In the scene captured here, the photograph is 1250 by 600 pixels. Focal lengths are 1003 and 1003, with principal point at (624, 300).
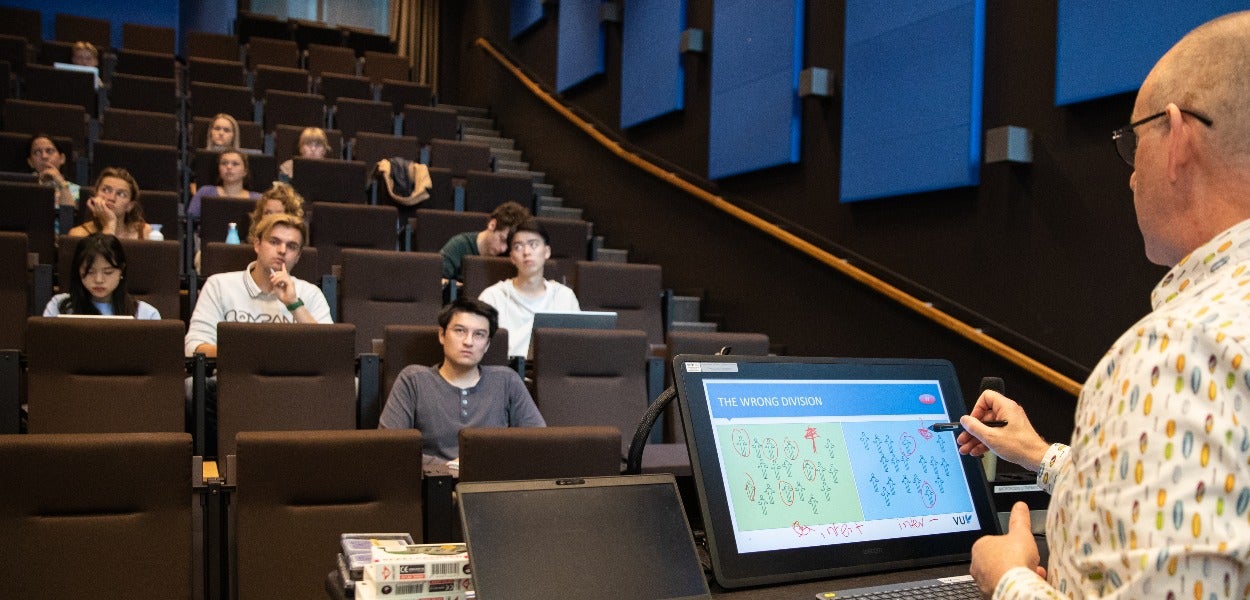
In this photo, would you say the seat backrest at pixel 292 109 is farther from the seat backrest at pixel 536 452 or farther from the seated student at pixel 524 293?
the seat backrest at pixel 536 452

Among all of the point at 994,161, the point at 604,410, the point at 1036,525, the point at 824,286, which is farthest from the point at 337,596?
the point at 824,286

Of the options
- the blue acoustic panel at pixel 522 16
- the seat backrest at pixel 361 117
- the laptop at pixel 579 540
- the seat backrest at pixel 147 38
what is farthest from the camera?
the seat backrest at pixel 147 38

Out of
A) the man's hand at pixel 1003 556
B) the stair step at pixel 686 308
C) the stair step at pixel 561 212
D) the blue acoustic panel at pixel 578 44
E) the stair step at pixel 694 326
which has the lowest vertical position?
the stair step at pixel 694 326

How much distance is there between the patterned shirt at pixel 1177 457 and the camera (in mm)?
498

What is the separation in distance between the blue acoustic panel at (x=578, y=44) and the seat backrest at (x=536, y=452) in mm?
3628

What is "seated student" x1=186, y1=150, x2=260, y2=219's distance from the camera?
392 cm

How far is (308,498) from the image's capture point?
1.75 meters

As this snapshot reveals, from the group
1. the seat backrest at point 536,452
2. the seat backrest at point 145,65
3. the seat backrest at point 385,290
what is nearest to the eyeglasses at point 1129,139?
the seat backrest at point 536,452

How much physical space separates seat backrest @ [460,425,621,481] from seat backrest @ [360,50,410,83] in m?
5.23

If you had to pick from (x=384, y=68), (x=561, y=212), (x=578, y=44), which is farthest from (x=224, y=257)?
(x=384, y=68)

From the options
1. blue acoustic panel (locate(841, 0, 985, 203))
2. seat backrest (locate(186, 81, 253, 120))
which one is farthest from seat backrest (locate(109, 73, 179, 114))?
blue acoustic panel (locate(841, 0, 985, 203))

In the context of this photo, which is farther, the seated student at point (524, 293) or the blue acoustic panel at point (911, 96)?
the seated student at point (524, 293)

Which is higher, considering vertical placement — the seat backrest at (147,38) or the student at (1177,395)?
the seat backrest at (147,38)

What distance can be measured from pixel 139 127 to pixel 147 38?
221 centimetres
